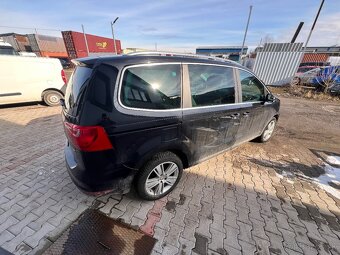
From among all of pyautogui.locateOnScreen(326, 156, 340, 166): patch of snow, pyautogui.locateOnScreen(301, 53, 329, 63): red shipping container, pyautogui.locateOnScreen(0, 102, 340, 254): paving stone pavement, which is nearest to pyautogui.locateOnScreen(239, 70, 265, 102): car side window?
pyautogui.locateOnScreen(0, 102, 340, 254): paving stone pavement

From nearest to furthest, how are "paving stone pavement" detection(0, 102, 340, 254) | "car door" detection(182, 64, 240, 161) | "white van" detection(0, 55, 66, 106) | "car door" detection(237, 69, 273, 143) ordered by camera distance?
1. "paving stone pavement" detection(0, 102, 340, 254)
2. "car door" detection(182, 64, 240, 161)
3. "car door" detection(237, 69, 273, 143)
4. "white van" detection(0, 55, 66, 106)

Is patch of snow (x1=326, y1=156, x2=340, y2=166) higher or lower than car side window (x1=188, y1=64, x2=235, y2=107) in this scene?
lower

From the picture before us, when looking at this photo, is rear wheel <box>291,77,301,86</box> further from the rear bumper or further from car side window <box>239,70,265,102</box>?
the rear bumper

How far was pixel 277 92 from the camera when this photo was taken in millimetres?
11367

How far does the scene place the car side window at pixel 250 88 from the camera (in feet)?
10.3

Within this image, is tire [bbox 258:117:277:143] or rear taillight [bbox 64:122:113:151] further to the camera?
tire [bbox 258:117:277:143]

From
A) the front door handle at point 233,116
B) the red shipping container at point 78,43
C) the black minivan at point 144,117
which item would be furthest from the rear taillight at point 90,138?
the red shipping container at point 78,43

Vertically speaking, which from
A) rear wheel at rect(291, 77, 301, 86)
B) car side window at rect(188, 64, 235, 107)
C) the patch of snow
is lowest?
rear wheel at rect(291, 77, 301, 86)

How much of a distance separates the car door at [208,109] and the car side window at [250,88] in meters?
0.29

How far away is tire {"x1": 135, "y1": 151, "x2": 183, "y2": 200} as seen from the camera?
7.22ft

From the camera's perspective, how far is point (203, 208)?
8.02 feet

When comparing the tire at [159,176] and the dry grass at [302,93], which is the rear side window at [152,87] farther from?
the dry grass at [302,93]

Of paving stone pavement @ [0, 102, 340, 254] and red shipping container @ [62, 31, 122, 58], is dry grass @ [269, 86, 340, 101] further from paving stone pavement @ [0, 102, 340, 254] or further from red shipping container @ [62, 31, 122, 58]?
red shipping container @ [62, 31, 122, 58]

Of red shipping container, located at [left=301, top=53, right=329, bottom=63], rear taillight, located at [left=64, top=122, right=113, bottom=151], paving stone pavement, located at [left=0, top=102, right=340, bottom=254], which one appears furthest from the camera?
red shipping container, located at [left=301, top=53, right=329, bottom=63]
